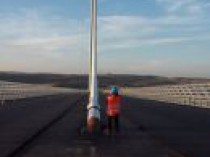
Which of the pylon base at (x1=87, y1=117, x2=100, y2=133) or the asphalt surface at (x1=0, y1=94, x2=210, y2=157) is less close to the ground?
the pylon base at (x1=87, y1=117, x2=100, y2=133)

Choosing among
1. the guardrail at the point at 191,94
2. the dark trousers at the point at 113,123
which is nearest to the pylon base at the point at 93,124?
the dark trousers at the point at 113,123

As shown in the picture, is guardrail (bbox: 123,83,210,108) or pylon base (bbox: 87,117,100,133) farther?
guardrail (bbox: 123,83,210,108)

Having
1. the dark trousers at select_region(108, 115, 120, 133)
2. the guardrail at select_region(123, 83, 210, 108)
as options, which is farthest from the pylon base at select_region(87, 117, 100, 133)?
the guardrail at select_region(123, 83, 210, 108)

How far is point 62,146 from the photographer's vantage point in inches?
742

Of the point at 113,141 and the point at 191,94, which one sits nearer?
the point at 113,141

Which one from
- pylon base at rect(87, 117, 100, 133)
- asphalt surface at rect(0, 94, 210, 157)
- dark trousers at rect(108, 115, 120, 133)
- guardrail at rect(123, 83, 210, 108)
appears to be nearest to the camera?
asphalt surface at rect(0, 94, 210, 157)

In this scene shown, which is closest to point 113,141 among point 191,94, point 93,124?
point 93,124

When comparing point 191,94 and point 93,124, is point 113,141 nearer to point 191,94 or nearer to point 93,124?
point 93,124

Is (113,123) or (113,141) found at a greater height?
(113,123)

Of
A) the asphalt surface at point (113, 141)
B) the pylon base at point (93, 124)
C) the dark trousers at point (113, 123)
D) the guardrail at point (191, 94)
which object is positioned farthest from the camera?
the guardrail at point (191, 94)

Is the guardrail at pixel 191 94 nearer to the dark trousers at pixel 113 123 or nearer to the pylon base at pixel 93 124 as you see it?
the dark trousers at pixel 113 123

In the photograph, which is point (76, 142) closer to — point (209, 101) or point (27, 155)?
point (27, 155)

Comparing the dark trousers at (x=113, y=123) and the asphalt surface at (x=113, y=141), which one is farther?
the dark trousers at (x=113, y=123)

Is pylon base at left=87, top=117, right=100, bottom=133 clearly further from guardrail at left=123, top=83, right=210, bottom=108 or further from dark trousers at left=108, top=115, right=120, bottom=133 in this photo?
guardrail at left=123, top=83, right=210, bottom=108
